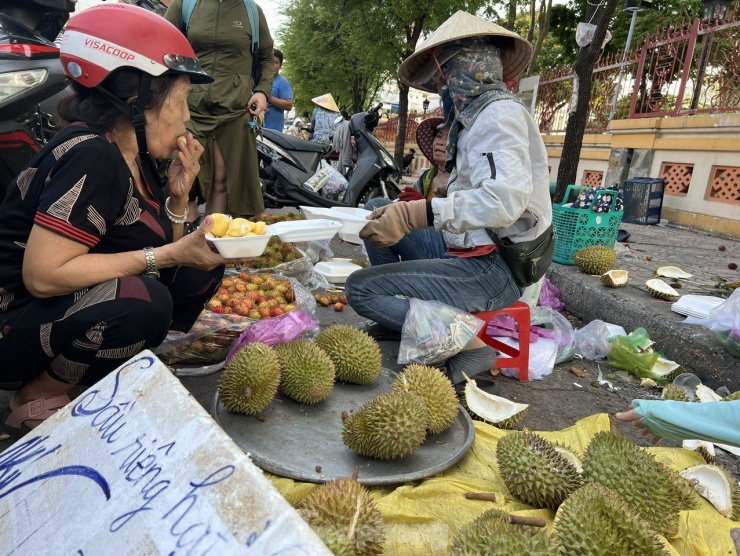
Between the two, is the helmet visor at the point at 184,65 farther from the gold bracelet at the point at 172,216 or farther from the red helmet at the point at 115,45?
the gold bracelet at the point at 172,216

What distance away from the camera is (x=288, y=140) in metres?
7.35

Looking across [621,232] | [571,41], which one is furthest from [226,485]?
[571,41]

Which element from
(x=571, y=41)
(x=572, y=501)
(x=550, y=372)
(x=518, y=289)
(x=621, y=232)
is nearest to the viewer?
(x=572, y=501)

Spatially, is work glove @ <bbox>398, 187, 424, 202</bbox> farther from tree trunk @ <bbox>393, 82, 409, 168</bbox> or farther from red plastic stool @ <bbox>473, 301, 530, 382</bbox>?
tree trunk @ <bbox>393, 82, 409, 168</bbox>

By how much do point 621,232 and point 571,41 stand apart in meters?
13.0

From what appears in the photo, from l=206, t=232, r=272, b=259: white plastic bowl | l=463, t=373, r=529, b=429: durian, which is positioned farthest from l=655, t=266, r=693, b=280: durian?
l=206, t=232, r=272, b=259: white plastic bowl

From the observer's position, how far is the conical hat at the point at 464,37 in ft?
9.10

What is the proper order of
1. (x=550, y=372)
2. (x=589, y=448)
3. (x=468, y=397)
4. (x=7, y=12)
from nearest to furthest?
(x=589, y=448) < (x=468, y=397) < (x=550, y=372) < (x=7, y=12)

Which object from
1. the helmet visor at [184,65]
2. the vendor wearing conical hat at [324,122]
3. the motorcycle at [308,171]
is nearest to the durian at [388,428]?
the helmet visor at [184,65]

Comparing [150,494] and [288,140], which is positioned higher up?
[288,140]

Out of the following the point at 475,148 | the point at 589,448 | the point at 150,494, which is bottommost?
the point at 589,448

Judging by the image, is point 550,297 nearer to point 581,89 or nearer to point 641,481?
point 641,481

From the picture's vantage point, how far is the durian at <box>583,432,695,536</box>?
158 centimetres

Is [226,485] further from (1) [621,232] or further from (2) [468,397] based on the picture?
(1) [621,232]
